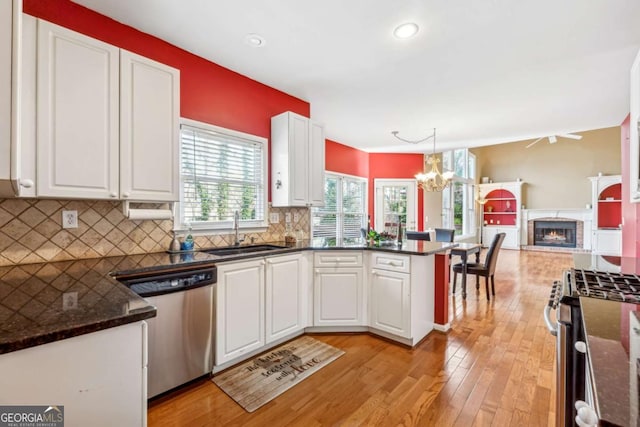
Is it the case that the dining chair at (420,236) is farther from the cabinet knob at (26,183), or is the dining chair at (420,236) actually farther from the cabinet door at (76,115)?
the cabinet knob at (26,183)

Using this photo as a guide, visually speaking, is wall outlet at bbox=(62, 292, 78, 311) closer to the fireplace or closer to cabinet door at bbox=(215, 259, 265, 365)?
cabinet door at bbox=(215, 259, 265, 365)

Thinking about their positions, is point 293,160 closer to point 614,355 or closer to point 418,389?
point 418,389

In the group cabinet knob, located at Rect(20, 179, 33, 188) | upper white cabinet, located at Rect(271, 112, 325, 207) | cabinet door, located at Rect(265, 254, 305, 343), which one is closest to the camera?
cabinet knob, located at Rect(20, 179, 33, 188)

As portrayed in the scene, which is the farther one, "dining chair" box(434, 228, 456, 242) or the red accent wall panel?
the red accent wall panel

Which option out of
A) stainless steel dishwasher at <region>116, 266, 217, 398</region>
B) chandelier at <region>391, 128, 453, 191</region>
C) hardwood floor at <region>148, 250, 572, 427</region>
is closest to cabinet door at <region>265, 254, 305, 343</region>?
hardwood floor at <region>148, 250, 572, 427</region>

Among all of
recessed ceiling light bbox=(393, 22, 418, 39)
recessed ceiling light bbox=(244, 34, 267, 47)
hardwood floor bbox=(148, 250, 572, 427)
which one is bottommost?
hardwood floor bbox=(148, 250, 572, 427)

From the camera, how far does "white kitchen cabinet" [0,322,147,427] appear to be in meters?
0.85

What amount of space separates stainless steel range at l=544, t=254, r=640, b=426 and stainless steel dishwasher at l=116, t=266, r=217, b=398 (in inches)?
78.0

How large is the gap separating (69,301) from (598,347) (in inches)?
68.0

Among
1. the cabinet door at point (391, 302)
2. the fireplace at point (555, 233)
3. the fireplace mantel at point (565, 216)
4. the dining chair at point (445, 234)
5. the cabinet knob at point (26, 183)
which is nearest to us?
the cabinet knob at point (26, 183)

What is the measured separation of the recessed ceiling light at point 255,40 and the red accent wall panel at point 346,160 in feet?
11.0

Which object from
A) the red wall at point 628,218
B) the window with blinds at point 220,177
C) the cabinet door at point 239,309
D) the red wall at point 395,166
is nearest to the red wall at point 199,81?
the window with blinds at point 220,177

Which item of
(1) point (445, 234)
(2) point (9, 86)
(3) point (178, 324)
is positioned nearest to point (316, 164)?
(3) point (178, 324)

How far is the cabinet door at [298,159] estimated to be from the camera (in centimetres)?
319
